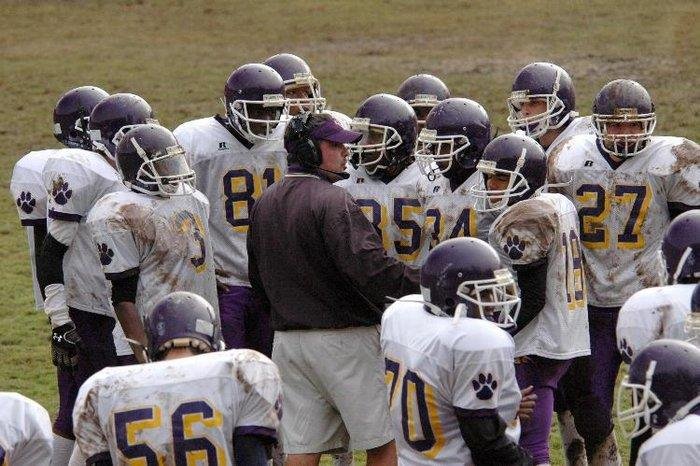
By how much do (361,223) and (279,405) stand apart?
4.77 feet

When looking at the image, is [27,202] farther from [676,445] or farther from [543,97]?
[676,445]

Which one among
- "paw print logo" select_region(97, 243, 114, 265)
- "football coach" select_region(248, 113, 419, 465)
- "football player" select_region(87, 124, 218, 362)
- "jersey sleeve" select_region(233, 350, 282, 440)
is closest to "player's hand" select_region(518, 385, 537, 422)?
"football coach" select_region(248, 113, 419, 465)

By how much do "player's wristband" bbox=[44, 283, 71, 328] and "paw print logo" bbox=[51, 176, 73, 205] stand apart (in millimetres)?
377

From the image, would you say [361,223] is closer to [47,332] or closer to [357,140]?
[357,140]

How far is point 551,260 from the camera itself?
548 centimetres

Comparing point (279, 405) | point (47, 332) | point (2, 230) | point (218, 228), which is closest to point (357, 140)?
point (218, 228)

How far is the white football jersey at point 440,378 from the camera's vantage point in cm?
427

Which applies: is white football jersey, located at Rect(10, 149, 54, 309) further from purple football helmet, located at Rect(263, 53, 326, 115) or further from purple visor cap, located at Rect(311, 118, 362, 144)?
purple visor cap, located at Rect(311, 118, 362, 144)

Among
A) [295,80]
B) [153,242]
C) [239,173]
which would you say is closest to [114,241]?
[153,242]

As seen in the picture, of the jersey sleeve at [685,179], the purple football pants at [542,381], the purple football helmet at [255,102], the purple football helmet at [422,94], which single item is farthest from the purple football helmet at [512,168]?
the purple football helmet at [422,94]

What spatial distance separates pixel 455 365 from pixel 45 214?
290 cm

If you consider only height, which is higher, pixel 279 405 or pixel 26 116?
pixel 279 405

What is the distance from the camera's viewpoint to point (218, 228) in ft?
21.3

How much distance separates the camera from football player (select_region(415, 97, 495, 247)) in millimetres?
5801
